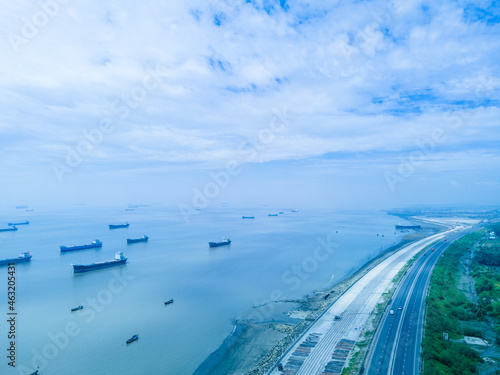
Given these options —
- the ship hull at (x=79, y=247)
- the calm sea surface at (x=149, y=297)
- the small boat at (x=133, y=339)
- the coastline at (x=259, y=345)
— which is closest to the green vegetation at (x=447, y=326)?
the coastline at (x=259, y=345)

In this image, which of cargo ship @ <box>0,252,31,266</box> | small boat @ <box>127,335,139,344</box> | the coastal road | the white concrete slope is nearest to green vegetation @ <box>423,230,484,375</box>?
the coastal road

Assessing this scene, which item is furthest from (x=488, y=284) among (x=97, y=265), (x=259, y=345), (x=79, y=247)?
(x=79, y=247)

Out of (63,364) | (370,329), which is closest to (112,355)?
(63,364)

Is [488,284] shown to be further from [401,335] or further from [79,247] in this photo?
[79,247]

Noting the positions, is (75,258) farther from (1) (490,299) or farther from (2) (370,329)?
(1) (490,299)

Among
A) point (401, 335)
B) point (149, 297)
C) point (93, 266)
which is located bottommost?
point (149, 297)

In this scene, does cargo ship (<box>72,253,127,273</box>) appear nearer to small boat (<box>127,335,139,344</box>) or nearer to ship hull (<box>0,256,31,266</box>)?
ship hull (<box>0,256,31,266</box>)

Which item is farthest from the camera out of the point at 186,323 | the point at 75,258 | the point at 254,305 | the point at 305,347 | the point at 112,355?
the point at 75,258
